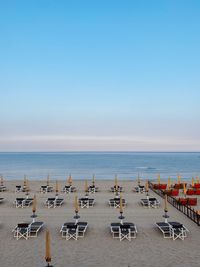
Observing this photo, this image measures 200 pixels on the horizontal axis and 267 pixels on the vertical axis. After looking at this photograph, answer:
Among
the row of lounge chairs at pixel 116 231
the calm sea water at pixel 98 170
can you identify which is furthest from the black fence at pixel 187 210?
the calm sea water at pixel 98 170

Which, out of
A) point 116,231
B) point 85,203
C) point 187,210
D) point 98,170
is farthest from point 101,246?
point 98,170

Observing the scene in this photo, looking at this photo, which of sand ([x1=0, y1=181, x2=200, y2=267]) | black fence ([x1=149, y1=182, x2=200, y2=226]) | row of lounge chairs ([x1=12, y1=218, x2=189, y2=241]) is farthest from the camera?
black fence ([x1=149, y1=182, x2=200, y2=226])

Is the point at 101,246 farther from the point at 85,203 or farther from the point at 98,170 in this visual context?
the point at 98,170

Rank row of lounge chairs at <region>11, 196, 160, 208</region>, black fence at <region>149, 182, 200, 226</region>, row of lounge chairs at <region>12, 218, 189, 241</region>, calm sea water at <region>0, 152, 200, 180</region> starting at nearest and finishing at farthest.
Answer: row of lounge chairs at <region>12, 218, 189, 241</region>
black fence at <region>149, 182, 200, 226</region>
row of lounge chairs at <region>11, 196, 160, 208</region>
calm sea water at <region>0, 152, 200, 180</region>

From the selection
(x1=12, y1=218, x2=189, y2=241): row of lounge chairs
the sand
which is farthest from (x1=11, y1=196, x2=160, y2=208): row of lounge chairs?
(x1=12, y1=218, x2=189, y2=241): row of lounge chairs

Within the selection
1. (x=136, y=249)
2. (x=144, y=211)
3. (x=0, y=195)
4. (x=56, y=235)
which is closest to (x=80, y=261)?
(x=136, y=249)

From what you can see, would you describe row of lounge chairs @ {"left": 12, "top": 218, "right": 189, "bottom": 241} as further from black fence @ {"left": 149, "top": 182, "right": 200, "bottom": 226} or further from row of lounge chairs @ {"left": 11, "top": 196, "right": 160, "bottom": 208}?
row of lounge chairs @ {"left": 11, "top": 196, "right": 160, "bottom": 208}

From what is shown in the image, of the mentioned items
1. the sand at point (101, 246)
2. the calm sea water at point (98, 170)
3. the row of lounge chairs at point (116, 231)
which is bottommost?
the calm sea water at point (98, 170)

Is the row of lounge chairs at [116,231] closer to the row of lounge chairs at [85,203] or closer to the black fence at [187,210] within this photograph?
the black fence at [187,210]

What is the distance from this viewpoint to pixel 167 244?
1059 cm

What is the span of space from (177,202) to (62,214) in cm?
735

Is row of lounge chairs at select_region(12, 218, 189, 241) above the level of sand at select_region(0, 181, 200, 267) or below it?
above

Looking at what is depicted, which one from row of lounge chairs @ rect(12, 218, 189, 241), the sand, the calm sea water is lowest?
the calm sea water

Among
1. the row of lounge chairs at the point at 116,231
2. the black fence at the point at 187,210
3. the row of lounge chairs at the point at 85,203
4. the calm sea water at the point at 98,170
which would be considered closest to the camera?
the row of lounge chairs at the point at 116,231
